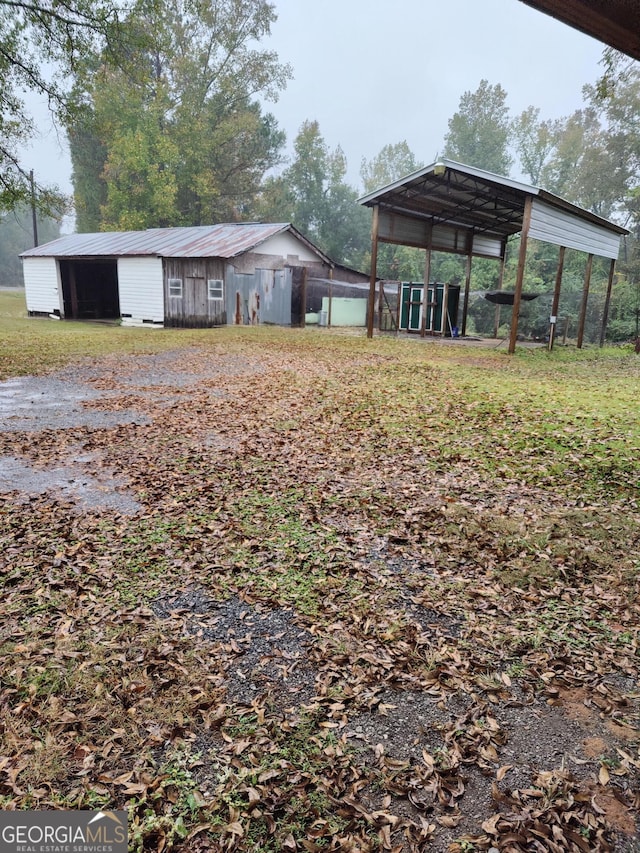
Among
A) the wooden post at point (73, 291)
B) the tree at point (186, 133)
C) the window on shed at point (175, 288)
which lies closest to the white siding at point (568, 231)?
the window on shed at point (175, 288)

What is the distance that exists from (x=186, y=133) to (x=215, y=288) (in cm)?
2165

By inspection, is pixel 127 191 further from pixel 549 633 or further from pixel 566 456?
pixel 549 633

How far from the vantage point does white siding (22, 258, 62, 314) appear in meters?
27.8

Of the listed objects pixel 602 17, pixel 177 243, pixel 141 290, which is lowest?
pixel 141 290

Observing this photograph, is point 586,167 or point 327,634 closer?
point 327,634

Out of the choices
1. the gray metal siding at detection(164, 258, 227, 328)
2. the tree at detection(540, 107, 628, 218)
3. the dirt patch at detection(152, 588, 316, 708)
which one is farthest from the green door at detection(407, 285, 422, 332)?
the tree at detection(540, 107, 628, 218)

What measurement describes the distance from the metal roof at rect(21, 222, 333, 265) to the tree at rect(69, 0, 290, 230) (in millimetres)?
11560

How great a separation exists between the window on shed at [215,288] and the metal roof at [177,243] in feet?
3.97

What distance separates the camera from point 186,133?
39125 mm

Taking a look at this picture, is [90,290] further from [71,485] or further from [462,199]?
[71,485]

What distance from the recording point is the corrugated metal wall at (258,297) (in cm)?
2445

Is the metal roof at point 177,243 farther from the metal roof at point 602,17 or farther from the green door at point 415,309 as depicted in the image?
the metal roof at point 602,17

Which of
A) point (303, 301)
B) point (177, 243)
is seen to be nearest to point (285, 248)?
point (303, 301)

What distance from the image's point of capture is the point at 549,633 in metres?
3.43
